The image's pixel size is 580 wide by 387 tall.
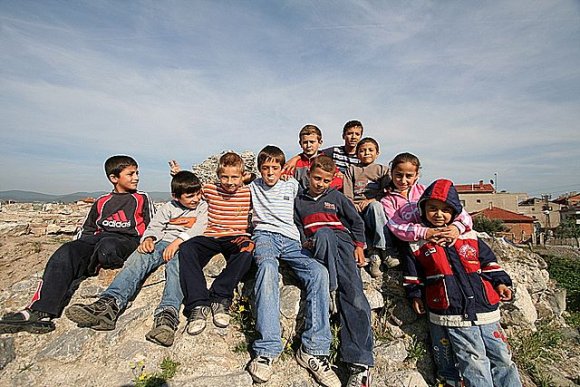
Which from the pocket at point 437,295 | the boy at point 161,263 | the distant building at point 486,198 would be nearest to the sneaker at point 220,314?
the boy at point 161,263

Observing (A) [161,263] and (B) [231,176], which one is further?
(B) [231,176]

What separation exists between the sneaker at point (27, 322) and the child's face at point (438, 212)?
14.0 ft

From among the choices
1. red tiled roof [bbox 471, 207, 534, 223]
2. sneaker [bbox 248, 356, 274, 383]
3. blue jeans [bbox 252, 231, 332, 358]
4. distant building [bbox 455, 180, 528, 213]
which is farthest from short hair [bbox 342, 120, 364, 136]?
distant building [bbox 455, 180, 528, 213]

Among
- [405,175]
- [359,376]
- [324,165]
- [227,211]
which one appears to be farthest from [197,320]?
[405,175]

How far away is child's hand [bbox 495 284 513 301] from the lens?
12.0 ft

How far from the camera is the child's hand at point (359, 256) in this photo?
164 inches

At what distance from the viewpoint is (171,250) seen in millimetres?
4180

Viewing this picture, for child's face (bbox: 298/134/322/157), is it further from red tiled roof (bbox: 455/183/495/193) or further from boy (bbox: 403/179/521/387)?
red tiled roof (bbox: 455/183/495/193)

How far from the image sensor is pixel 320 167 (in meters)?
4.32

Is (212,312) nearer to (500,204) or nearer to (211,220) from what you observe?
(211,220)

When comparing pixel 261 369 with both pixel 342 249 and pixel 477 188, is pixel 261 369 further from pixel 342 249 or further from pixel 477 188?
pixel 477 188

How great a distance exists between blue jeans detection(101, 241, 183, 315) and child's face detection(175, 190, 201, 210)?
0.73 meters

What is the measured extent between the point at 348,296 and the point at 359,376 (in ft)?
2.52

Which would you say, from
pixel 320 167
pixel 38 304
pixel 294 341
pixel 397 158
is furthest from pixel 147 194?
pixel 397 158
